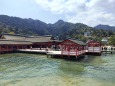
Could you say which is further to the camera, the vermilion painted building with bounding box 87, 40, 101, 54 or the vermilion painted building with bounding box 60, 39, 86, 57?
the vermilion painted building with bounding box 87, 40, 101, 54

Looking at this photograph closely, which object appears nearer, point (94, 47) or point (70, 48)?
point (70, 48)

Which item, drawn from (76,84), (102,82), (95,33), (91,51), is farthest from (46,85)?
(95,33)

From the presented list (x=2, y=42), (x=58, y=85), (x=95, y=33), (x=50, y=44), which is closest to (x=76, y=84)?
(x=58, y=85)

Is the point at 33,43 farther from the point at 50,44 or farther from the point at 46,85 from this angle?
the point at 46,85

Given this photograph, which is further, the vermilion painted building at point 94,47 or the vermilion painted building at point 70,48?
the vermilion painted building at point 94,47

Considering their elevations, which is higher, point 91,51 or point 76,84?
point 91,51

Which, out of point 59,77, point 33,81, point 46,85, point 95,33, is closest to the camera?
point 46,85

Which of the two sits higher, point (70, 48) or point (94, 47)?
point (94, 47)

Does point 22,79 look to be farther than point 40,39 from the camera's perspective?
No

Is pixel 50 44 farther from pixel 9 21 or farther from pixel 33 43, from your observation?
pixel 9 21

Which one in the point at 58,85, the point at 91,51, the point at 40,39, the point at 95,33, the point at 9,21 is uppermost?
the point at 9,21

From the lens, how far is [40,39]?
64.3m

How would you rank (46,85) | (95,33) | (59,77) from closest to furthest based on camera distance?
(46,85) < (59,77) < (95,33)

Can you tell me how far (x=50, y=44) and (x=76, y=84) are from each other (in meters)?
44.2
